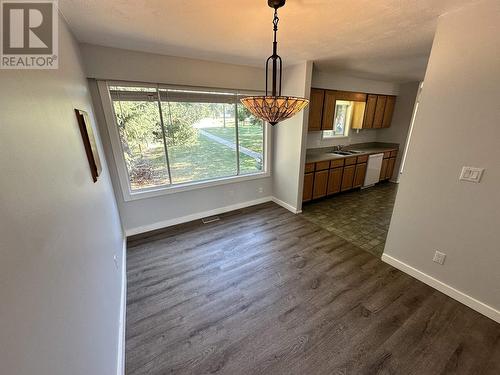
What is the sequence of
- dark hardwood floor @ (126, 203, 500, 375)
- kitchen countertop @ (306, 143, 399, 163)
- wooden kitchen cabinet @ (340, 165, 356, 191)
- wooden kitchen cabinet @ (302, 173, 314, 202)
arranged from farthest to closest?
1. wooden kitchen cabinet @ (340, 165, 356, 191)
2. kitchen countertop @ (306, 143, 399, 163)
3. wooden kitchen cabinet @ (302, 173, 314, 202)
4. dark hardwood floor @ (126, 203, 500, 375)

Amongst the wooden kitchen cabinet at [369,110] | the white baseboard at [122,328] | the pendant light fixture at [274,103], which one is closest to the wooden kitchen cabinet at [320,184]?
the wooden kitchen cabinet at [369,110]

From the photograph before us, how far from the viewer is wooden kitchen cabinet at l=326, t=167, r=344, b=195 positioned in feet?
13.6

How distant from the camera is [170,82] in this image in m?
2.67

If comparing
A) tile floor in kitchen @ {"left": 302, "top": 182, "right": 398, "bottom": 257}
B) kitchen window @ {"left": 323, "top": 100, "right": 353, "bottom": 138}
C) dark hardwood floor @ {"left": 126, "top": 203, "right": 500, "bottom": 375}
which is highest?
kitchen window @ {"left": 323, "top": 100, "right": 353, "bottom": 138}

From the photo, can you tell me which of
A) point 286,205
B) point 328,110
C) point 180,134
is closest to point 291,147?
point 286,205

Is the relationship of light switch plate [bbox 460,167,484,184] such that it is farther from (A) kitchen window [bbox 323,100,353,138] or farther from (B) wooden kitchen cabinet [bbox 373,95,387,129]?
(B) wooden kitchen cabinet [bbox 373,95,387,129]

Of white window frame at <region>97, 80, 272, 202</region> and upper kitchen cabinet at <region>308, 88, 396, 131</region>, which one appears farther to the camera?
upper kitchen cabinet at <region>308, 88, 396, 131</region>

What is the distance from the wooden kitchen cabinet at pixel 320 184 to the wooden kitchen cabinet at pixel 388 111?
8.29 feet

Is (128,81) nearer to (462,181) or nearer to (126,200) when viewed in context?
(126,200)

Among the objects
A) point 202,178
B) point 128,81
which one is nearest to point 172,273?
point 202,178

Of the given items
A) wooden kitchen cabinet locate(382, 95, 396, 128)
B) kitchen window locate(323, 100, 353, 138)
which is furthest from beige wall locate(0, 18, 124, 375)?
wooden kitchen cabinet locate(382, 95, 396, 128)

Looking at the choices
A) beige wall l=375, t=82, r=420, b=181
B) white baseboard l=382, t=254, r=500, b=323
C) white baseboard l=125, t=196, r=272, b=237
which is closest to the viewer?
white baseboard l=382, t=254, r=500, b=323

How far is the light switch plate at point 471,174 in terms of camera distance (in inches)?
65.2

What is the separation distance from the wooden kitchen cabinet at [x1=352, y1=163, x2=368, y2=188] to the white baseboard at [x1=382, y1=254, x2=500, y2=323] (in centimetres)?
243
